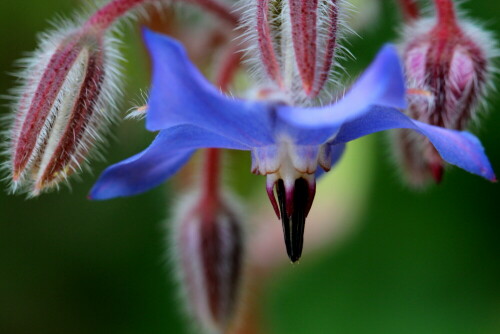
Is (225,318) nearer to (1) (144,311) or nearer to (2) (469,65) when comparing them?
(2) (469,65)

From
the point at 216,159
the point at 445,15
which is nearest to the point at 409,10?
the point at 445,15

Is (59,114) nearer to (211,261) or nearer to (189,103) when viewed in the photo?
(189,103)

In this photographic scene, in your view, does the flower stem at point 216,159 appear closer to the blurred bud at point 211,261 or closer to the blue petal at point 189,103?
the blurred bud at point 211,261

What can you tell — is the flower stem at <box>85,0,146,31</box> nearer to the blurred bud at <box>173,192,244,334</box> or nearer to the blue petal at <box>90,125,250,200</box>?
the blue petal at <box>90,125,250,200</box>

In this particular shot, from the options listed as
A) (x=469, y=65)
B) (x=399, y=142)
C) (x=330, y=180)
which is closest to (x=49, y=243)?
(x=330, y=180)

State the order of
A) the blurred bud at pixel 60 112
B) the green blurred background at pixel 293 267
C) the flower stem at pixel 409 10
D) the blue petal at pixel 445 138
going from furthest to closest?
the green blurred background at pixel 293 267, the flower stem at pixel 409 10, the blurred bud at pixel 60 112, the blue petal at pixel 445 138

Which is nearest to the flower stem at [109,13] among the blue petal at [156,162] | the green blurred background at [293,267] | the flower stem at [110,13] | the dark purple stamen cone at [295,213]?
the flower stem at [110,13]
